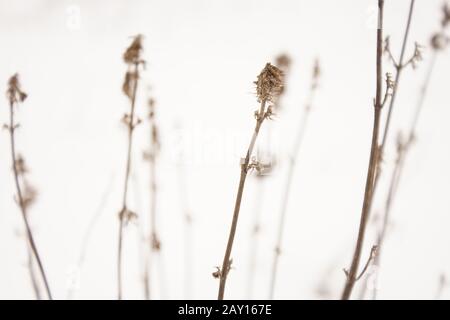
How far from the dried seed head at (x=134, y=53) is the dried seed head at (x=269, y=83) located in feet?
2.25

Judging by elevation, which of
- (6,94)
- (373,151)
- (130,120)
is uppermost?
(6,94)

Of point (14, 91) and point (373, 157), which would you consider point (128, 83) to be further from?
point (373, 157)

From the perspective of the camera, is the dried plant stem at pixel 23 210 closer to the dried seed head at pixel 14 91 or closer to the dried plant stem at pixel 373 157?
the dried seed head at pixel 14 91

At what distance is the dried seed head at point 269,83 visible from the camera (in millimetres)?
1153

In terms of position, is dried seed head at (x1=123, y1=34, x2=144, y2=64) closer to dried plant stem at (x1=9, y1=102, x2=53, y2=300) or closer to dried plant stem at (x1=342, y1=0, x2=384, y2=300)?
dried plant stem at (x1=9, y1=102, x2=53, y2=300)

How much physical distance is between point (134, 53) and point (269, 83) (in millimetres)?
745

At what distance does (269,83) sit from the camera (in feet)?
3.79

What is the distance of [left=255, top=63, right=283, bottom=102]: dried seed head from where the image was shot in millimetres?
1153

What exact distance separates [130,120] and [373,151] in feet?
3.32

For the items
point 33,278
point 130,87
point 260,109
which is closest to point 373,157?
point 260,109

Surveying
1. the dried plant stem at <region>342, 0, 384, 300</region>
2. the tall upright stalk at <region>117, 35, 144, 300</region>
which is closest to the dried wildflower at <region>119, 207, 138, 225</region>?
the tall upright stalk at <region>117, 35, 144, 300</region>
